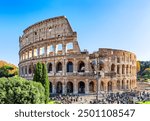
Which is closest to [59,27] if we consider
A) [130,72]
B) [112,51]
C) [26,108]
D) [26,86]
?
[112,51]

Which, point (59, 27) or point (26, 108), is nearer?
point (26, 108)

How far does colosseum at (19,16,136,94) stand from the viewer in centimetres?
2792

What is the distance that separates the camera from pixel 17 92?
12.3 metres

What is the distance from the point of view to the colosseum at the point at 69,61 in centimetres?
2792

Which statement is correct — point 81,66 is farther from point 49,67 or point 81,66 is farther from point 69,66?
point 49,67

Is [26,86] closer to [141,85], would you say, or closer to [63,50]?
[63,50]

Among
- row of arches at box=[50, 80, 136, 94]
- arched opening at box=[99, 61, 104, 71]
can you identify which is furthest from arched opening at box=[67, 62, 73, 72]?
arched opening at box=[99, 61, 104, 71]

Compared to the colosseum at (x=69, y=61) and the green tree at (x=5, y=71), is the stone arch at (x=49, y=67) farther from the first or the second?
the green tree at (x=5, y=71)

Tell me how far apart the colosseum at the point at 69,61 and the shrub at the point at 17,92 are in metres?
14.4

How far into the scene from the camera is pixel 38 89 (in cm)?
1416

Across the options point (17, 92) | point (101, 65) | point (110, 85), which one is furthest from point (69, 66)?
point (17, 92)

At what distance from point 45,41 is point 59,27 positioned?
→ 269 cm

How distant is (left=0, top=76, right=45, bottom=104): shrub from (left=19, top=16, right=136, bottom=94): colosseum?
47.2 feet

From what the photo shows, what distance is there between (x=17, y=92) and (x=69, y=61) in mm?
16520
